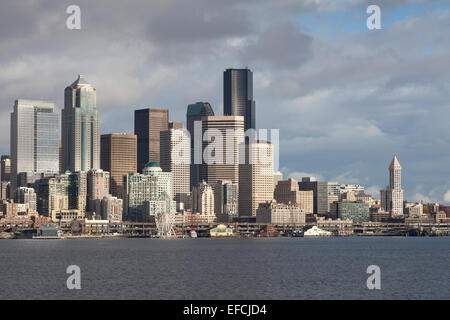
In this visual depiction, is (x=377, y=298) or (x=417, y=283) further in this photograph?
(x=417, y=283)

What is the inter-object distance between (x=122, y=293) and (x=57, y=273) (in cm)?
3132

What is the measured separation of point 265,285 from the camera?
106 metres

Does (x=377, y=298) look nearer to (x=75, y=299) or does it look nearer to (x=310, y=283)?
(x=310, y=283)

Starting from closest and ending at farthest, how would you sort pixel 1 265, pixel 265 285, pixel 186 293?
pixel 186 293
pixel 265 285
pixel 1 265
